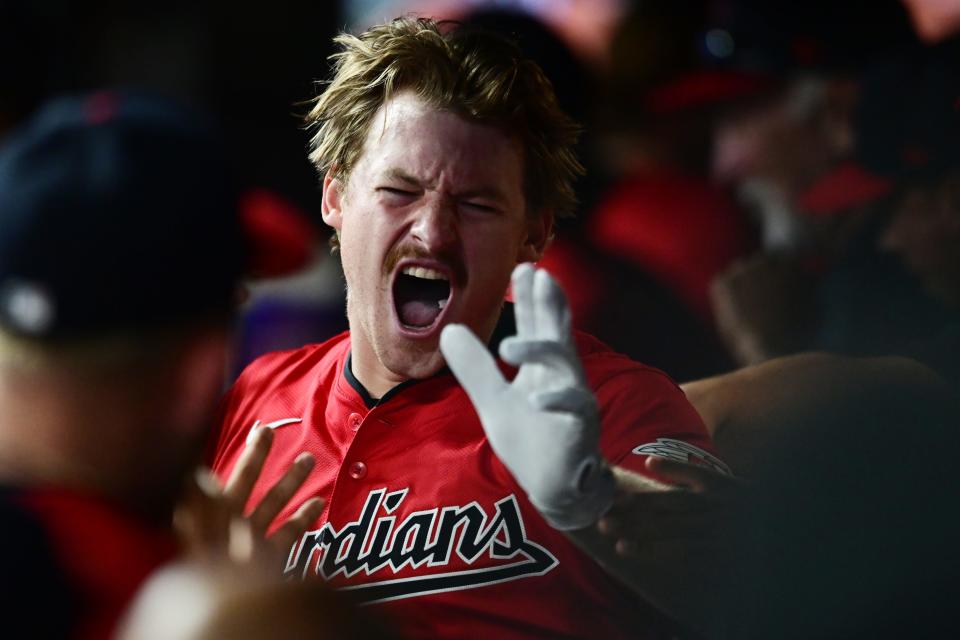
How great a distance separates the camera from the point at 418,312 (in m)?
1.88

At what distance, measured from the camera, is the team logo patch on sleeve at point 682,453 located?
172 cm

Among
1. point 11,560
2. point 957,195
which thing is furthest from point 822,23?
point 11,560

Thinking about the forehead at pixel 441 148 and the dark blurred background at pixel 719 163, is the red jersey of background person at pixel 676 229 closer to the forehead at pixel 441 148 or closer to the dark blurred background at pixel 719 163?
the dark blurred background at pixel 719 163

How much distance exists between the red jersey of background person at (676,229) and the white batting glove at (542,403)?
1.22 meters

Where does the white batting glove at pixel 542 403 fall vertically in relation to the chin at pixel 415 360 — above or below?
above

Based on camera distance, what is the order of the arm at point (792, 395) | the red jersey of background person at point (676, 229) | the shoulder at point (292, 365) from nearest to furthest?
Answer: the arm at point (792, 395) < the shoulder at point (292, 365) < the red jersey of background person at point (676, 229)

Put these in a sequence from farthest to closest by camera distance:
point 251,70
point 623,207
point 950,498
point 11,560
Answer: point 251,70 → point 623,207 → point 950,498 → point 11,560

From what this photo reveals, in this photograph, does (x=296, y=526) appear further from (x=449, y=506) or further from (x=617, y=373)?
(x=617, y=373)

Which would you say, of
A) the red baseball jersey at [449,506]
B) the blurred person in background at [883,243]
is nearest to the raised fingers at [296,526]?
the red baseball jersey at [449,506]

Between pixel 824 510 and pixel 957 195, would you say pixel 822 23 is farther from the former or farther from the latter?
pixel 824 510

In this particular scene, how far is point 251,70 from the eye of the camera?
3.90 meters

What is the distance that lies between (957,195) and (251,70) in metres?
2.12

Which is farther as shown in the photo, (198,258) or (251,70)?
(251,70)

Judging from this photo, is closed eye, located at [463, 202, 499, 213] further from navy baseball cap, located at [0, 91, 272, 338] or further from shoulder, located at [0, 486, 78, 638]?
shoulder, located at [0, 486, 78, 638]
